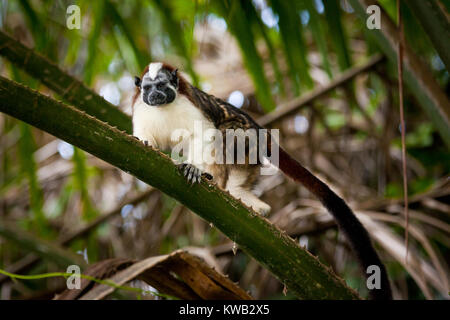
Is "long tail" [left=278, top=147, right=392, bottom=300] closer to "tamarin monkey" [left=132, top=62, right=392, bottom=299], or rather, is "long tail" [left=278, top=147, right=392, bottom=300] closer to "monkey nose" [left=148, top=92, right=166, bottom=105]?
"tamarin monkey" [left=132, top=62, right=392, bottom=299]

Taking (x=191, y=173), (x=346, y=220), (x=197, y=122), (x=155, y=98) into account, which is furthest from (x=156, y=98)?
(x=346, y=220)

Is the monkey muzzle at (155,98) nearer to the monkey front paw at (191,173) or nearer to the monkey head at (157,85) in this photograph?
the monkey head at (157,85)

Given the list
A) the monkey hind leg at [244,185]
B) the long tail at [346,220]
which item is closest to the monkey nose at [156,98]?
the monkey hind leg at [244,185]

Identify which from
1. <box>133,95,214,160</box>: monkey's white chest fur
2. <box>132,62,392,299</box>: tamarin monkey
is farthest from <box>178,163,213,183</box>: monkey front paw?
<box>133,95,214,160</box>: monkey's white chest fur

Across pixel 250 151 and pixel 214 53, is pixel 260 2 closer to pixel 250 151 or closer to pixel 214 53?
pixel 250 151

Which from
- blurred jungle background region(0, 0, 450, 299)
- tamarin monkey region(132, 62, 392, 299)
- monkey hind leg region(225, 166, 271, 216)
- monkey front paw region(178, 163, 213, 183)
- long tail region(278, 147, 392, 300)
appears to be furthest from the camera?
monkey hind leg region(225, 166, 271, 216)
